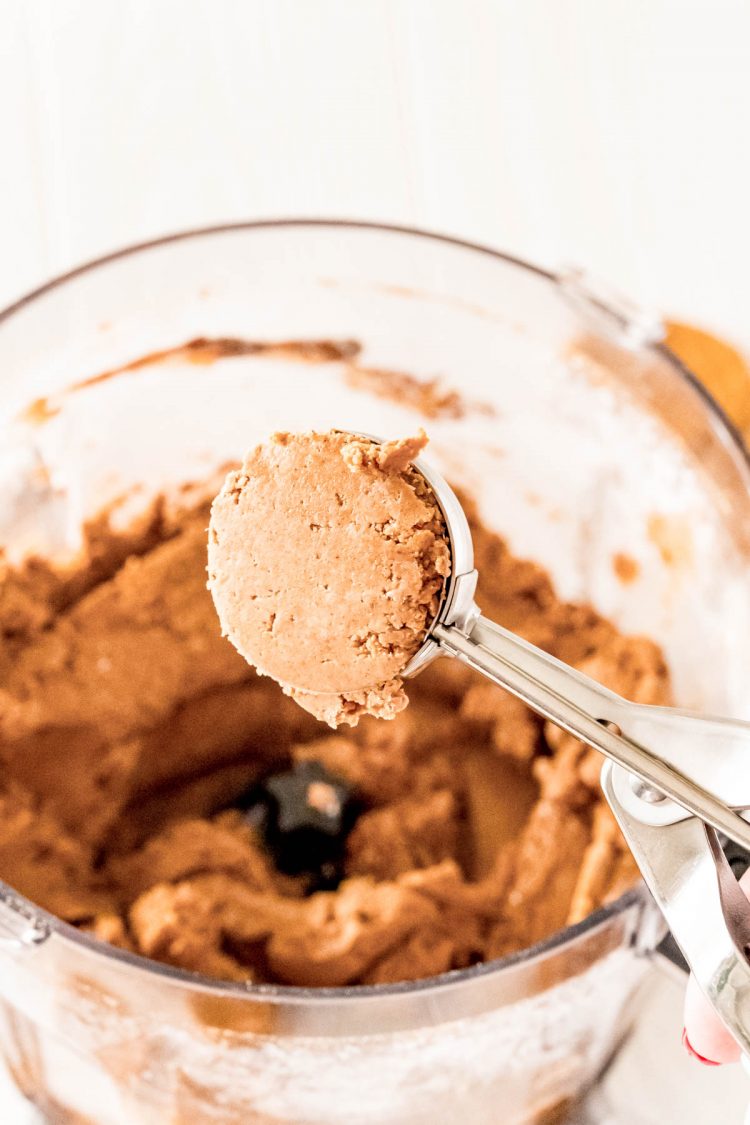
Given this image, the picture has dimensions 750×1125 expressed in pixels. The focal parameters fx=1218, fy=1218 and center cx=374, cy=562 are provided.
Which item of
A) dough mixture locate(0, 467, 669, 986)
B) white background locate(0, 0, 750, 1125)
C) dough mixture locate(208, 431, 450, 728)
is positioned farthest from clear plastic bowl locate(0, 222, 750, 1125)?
white background locate(0, 0, 750, 1125)

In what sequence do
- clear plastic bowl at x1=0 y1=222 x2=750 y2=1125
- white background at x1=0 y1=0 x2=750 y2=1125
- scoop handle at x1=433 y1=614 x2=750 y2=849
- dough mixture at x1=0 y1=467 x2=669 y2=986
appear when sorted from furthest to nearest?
white background at x1=0 y1=0 x2=750 y2=1125, dough mixture at x1=0 y1=467 x2=669 y2=986, clear plastic bowl at x1=0 y1=222 x2=750 y2=1125, scoop handle at x1=433 y1=614 x2=750 y2=849

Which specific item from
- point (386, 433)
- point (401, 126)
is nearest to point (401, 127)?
point (401, 126)

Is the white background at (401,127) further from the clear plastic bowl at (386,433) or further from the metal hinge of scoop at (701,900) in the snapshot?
the metal hinge of scoop at (701,900)

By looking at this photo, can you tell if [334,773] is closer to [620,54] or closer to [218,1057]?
[218,1057]

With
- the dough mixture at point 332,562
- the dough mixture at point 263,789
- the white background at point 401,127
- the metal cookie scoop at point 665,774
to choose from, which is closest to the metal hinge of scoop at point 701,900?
the metal cookie scoop at point 665,774

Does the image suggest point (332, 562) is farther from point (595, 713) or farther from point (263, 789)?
point (263, 789)

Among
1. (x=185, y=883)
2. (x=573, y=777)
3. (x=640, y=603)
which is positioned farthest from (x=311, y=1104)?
(x=640, y=603)

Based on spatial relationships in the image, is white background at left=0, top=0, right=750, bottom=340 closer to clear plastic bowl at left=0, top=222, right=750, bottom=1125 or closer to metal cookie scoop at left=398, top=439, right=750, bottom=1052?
clear plastic bowl at left=0, top=222, right=750, bottom=1125
